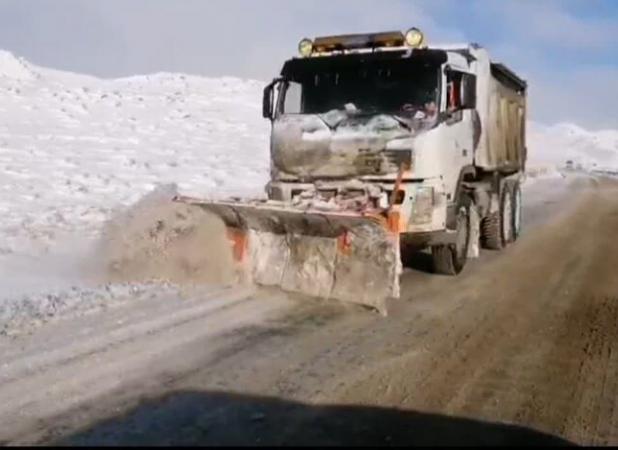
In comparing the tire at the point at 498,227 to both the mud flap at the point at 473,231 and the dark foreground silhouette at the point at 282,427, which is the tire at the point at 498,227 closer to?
the mud flap at the point at 473,231

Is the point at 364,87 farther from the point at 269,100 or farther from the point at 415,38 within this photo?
the point at 269,100

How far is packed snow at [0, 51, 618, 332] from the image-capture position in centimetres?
1080

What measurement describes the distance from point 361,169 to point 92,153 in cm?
1755

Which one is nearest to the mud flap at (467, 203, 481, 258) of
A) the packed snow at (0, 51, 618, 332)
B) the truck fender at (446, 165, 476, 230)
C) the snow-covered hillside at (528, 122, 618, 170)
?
the truck fender at (446, 165, 476, 230)

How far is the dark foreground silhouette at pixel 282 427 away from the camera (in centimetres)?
417

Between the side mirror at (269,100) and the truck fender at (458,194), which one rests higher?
the side mirror at (269,100)

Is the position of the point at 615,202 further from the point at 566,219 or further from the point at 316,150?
the point at 316,150

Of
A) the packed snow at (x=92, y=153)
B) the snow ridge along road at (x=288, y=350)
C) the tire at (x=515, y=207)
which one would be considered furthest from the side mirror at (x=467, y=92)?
the tire at (x=515, y=207)

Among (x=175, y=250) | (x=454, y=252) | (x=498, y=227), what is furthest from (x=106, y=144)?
(x=454, y=252)

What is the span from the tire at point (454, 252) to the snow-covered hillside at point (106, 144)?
5469 mm

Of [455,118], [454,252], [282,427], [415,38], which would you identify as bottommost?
[282,427]

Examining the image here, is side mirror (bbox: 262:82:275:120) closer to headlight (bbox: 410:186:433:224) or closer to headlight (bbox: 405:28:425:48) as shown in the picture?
headlight (bbox: 405:28:425:48)

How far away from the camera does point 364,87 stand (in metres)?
9.11

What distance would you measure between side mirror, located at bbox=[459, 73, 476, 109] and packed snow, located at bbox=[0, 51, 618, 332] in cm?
444
